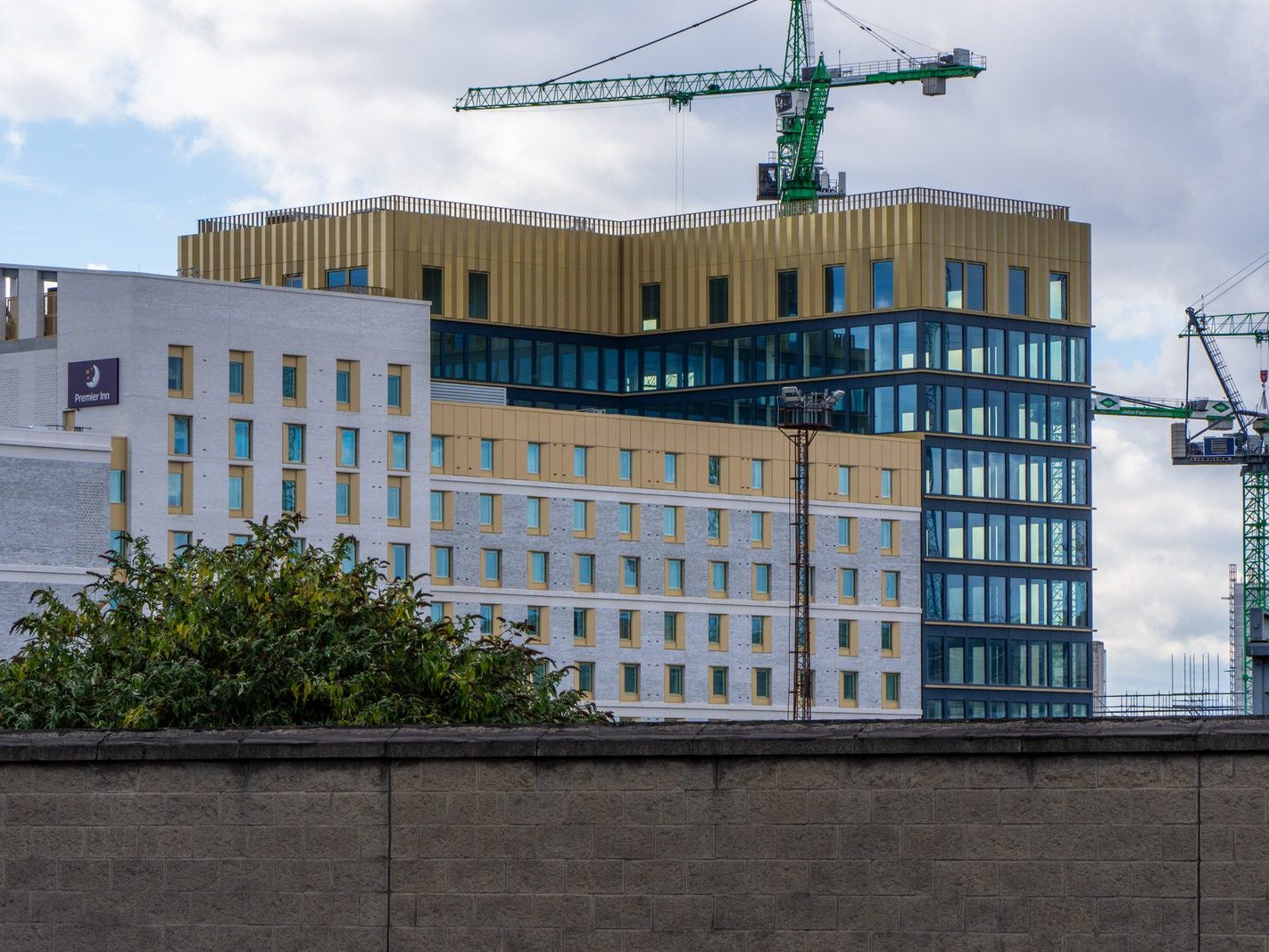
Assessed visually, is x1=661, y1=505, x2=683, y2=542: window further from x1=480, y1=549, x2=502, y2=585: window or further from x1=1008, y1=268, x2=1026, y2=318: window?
x1=1008, y1=268, x2=1026, y2=318: window

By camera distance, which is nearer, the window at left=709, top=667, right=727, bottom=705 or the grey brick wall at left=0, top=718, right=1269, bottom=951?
the grey brick wall at left=0, top=718, right=1269, bottom=951

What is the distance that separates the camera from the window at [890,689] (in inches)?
5512

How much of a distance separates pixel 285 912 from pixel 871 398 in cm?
12570

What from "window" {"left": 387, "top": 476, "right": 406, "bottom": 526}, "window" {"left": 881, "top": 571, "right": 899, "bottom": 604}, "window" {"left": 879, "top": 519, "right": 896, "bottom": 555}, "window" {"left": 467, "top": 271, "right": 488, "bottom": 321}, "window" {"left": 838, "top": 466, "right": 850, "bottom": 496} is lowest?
"window" {"left": 881, "top": 571, "right": 899, "bottom": 604}

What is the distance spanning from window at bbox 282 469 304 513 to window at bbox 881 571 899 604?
1250 inches

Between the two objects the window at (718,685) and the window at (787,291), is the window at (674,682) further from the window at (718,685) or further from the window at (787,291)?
the window at (787,291)

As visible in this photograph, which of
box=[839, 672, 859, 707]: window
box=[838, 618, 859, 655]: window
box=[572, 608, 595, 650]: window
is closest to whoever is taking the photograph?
box=[572, 608, 595, 650]: window

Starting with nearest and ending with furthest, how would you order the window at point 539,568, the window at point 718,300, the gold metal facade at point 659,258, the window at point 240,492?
the window at point 240,492 → the window at point 539,568 → the gold metal facade at point 659,258 → the window at point 718,300

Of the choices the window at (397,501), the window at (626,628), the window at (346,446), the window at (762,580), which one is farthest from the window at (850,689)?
the window at (346,446)

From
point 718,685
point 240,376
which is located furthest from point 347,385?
point 718,685

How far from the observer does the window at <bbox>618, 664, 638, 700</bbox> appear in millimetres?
130875

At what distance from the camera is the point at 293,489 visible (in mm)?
123000

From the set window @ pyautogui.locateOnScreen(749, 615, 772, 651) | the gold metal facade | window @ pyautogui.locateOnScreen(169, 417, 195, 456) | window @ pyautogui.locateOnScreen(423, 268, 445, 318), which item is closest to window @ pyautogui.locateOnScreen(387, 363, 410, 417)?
window @ pyautogui.locateOnScreen(169, 417, 195, 456)

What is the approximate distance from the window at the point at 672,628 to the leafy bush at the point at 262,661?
80.1m
